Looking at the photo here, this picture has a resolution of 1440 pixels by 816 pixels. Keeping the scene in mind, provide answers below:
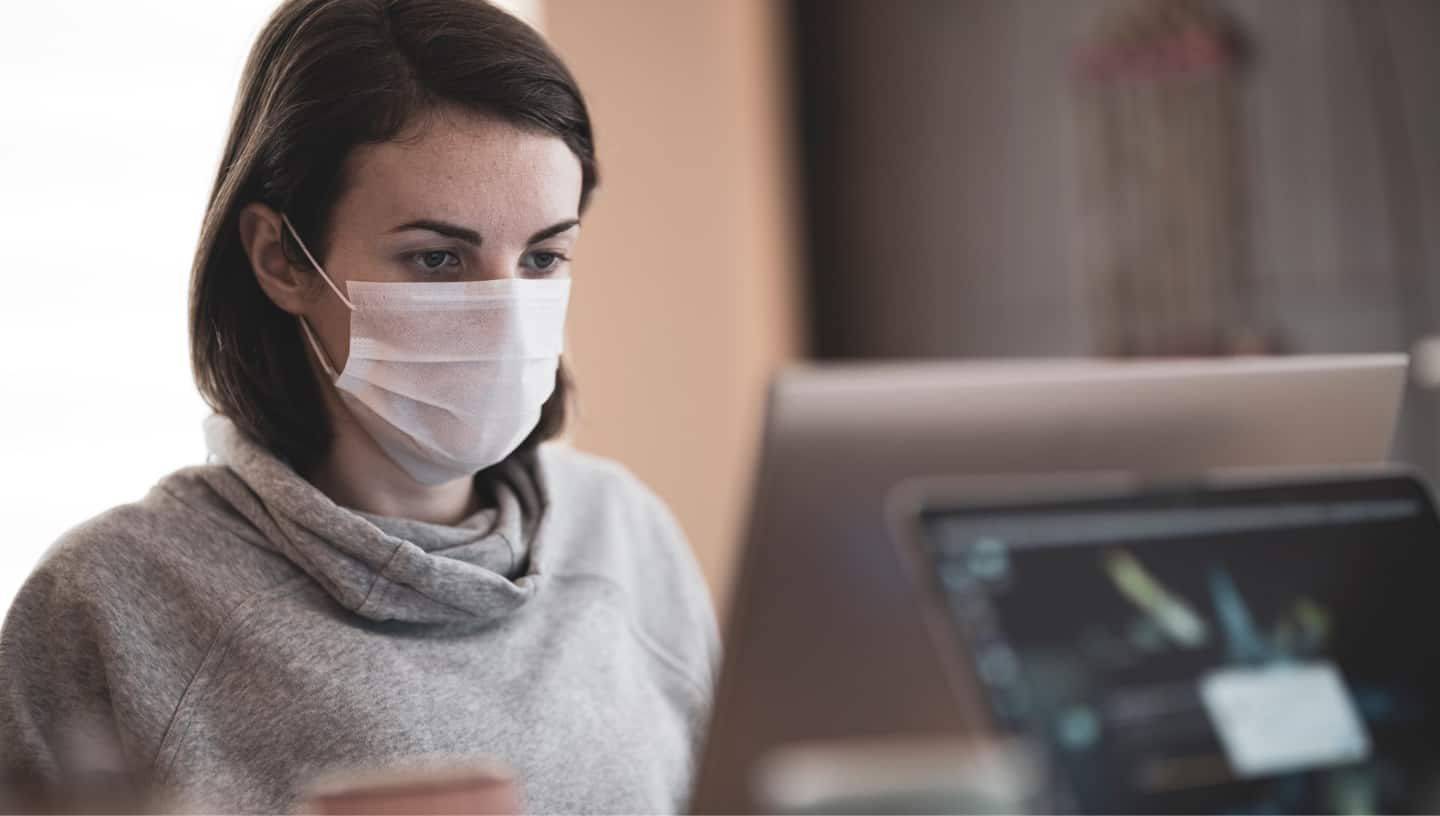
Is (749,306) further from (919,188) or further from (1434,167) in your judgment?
(1434,167)

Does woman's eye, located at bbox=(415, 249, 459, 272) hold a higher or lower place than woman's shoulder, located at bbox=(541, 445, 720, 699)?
higher

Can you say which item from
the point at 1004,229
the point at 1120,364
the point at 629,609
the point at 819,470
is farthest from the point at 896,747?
the point at 1004,229

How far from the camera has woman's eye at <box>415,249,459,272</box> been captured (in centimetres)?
121

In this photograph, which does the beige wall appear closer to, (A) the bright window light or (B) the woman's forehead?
(A) the bright window light

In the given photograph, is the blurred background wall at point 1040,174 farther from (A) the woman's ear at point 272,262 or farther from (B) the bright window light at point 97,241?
(A) the woman's ear at point 272,262

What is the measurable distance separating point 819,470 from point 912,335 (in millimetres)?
2796

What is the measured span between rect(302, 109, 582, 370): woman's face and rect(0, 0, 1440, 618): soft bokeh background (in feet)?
3.05

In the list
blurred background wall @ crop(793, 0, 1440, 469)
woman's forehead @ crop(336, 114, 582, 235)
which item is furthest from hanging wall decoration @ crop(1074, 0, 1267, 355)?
woman's forehead @ crop(336, 114, 582, 235)

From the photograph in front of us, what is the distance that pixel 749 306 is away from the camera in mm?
3332

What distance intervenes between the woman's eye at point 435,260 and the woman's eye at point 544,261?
69mm

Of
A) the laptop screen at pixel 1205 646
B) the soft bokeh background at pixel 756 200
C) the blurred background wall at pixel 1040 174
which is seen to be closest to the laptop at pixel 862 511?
the laptop screen at pixel 1205 646

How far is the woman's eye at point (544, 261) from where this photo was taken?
4.13 feet

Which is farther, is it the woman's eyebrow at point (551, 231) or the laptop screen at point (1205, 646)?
the woman's eyebrow at point (551, 231)

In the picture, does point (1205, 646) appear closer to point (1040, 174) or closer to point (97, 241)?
point (97, 241)
